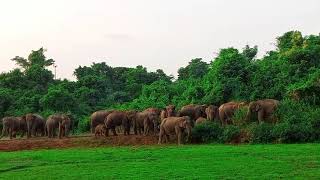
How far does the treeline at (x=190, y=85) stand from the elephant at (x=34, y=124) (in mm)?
5981

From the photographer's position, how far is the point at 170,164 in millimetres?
20016

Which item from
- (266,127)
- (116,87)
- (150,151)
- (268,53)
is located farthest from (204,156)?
(116,87)

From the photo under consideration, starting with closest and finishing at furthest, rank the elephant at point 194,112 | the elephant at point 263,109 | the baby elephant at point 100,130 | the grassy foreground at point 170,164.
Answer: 1. the grassy foreground at point 170,164
2. the elephant at point 263,109
3. the elephant at point 194,112
4. the baby elephant at point 100,130

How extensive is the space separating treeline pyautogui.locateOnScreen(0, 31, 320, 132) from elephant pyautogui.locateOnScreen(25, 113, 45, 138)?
598cm

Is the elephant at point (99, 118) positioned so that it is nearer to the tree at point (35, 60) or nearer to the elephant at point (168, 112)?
the elephant at point (168, 112)

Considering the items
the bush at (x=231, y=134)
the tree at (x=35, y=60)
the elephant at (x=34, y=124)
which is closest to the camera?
the bush at (x=231, y=134)

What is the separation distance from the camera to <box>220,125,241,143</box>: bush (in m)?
29.8

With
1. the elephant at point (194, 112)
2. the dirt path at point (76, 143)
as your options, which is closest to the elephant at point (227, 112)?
the elephant at point (194, 112)

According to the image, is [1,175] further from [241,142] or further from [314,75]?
[314,75]

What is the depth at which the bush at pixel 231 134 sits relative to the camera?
29750 mm

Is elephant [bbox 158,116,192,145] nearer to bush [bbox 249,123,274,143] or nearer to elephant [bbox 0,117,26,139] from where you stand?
bush [bbox 249,123,274,143]

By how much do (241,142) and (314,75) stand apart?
7265 mm

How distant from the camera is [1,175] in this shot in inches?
738

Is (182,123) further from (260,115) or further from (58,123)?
(58,123)
